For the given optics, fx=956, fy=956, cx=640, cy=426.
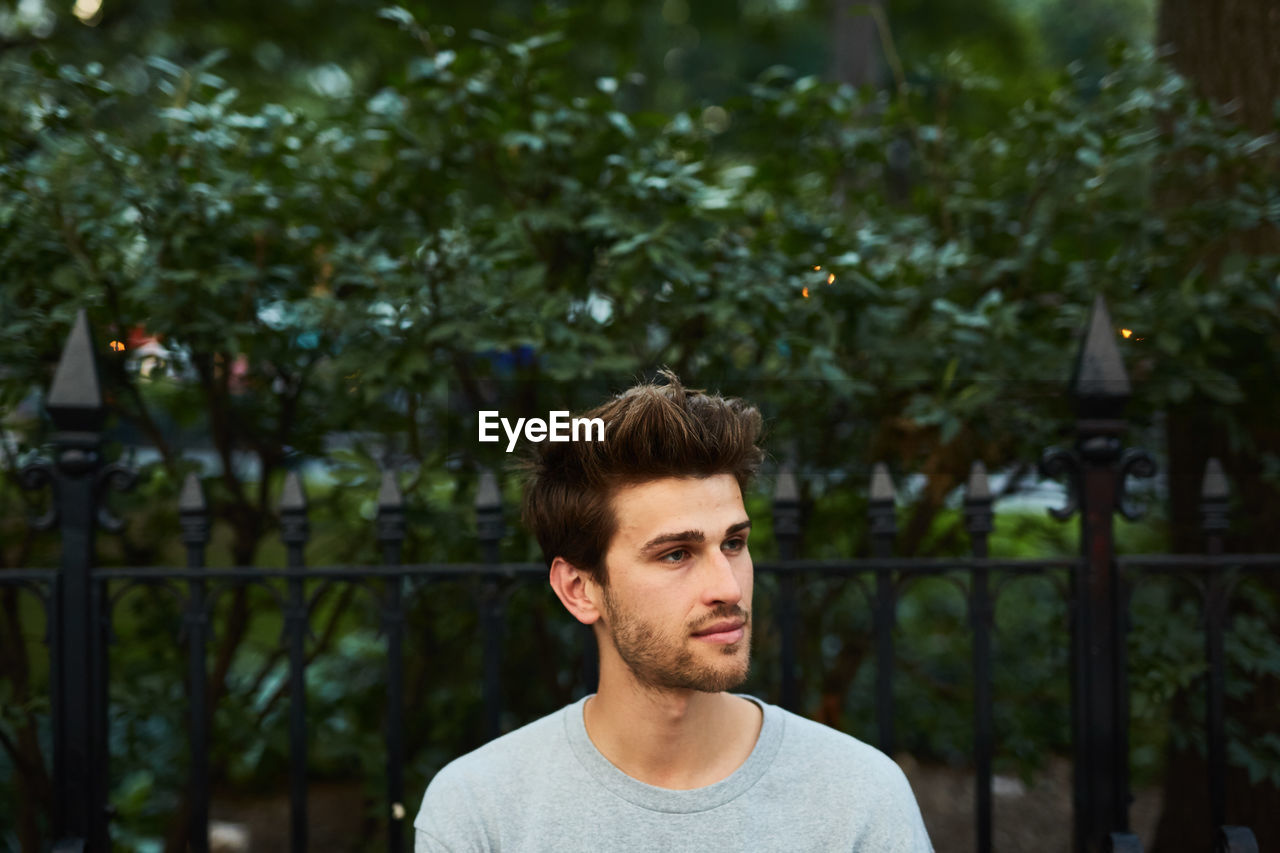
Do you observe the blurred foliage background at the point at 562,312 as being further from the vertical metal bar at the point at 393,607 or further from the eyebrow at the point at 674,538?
the eyebrow at the point at 674,538

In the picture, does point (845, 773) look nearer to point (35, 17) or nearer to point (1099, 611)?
point (1099, 611)

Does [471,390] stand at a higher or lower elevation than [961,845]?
higher

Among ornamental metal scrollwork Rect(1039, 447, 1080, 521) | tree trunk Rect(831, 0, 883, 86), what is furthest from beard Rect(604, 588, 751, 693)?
tree trunk Rect(831, 0, 883, 86)

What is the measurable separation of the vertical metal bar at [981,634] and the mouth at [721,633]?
102 centimetres

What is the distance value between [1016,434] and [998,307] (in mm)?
470

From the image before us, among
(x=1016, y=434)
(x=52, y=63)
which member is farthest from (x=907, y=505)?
(x=52, y=63)

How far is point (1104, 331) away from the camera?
2.48m

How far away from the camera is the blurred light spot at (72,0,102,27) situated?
27.2 feet

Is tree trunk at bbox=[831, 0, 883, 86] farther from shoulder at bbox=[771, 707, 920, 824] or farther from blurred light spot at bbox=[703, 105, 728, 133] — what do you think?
shoulder at bbox=[771, 707, 920, 824]

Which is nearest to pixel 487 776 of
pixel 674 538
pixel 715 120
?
pixel 674 538

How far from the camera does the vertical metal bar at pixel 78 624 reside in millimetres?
2393

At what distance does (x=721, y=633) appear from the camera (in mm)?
1731

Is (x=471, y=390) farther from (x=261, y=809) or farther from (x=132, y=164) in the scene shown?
(x=261, y=809)

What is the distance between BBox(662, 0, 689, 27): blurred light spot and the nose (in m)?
11.8
